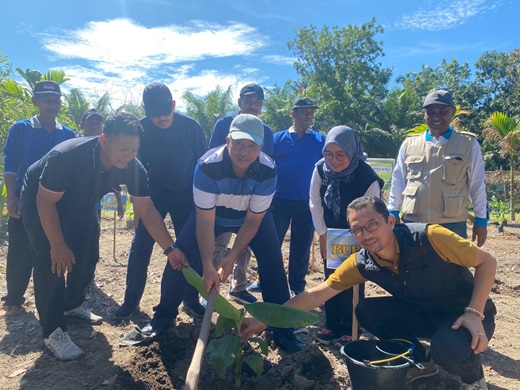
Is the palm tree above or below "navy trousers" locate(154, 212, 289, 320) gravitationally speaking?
above

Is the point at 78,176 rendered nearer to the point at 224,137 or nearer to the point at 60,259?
the point at 60,259

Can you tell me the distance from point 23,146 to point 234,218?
7.23 feet

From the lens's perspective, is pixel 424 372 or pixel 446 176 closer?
pixel 424 372

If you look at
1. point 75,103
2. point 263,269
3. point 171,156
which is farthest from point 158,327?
point 75,103

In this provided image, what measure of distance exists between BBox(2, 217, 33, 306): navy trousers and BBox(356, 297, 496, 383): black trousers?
2952mm

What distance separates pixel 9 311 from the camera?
390 cm

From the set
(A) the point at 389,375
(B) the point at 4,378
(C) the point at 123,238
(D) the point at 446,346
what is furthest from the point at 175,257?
(C) the point at 123,238

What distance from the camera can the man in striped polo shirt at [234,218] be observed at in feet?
9.23

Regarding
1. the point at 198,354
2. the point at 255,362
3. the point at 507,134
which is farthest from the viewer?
the point at 507,134

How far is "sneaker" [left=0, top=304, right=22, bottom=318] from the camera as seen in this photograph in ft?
12.7

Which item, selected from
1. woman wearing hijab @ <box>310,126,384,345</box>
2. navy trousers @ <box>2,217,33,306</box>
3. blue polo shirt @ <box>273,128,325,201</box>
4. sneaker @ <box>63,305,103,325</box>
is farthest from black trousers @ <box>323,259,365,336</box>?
navy trousers @ <box>2,217,33,306</box>

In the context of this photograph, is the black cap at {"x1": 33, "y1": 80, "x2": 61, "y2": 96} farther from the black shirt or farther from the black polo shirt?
the black polo shirt

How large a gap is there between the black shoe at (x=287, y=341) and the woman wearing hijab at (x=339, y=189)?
0.27 metres

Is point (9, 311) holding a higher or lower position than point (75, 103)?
lower
